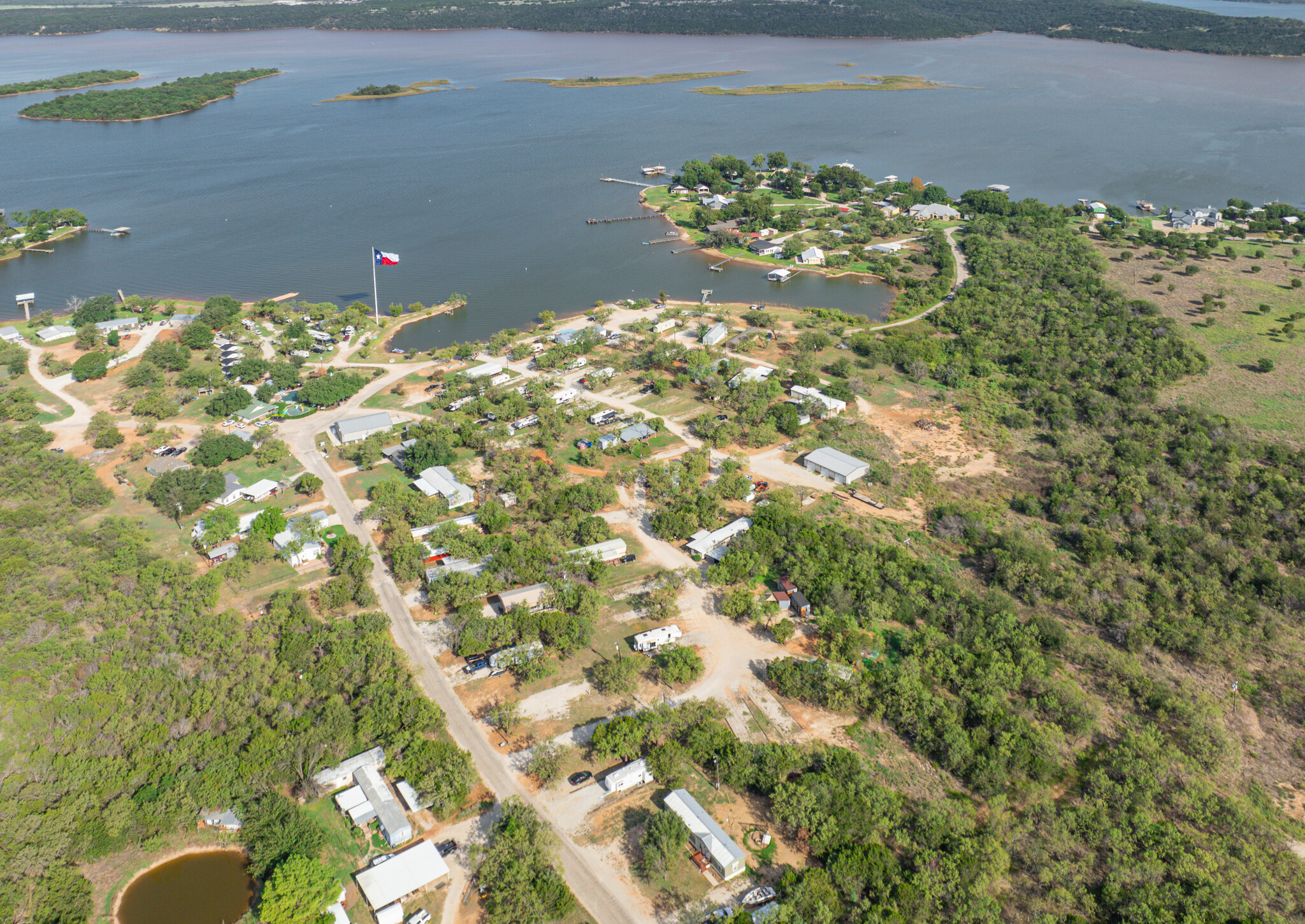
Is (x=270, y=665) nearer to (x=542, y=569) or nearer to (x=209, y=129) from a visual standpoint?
(x=542, y=569)

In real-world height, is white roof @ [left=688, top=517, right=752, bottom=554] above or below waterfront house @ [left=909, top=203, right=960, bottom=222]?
below

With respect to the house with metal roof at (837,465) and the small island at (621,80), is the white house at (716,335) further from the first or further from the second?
the small island at (621,80)

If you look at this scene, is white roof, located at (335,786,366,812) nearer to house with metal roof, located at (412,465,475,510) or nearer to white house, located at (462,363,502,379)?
house with metal roof, located at (412,465,475,510)

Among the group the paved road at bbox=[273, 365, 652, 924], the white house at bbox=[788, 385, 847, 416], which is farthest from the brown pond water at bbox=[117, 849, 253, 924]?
the white house at bbox=[788, 385, 847, 416]

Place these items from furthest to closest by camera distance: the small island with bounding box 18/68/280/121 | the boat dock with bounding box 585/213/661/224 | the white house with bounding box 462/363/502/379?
1. the small island with bounding box 18/68/280/121
2. the boat dock with bounding box 585/213/661/224
3. the white house with bounding box 462/363/502/379

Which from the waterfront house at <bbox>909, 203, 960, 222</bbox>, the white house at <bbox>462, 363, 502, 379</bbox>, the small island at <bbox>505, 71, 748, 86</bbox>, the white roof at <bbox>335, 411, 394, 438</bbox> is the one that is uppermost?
the small island at <bbox>505, 71, 748, 86</bbox>

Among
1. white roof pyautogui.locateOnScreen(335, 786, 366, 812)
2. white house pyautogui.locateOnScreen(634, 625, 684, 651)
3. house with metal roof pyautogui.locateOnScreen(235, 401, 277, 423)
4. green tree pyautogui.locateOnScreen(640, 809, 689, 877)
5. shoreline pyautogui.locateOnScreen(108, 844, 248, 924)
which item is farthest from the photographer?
house with metal roof pyautogui.locateOnScreen(235, 401, 277, 423)

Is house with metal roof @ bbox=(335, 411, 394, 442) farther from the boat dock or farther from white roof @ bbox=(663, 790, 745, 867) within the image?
A: the boat dock

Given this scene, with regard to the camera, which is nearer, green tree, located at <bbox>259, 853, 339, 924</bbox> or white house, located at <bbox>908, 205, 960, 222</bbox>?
green tree, located at <bbox>259, 853, 339, 924</bbox>
